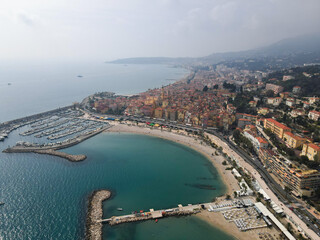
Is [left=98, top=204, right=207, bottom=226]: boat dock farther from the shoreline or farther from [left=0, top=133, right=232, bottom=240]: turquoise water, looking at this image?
the shoreline

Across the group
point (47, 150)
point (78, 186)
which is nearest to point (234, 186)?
point (78, 186)

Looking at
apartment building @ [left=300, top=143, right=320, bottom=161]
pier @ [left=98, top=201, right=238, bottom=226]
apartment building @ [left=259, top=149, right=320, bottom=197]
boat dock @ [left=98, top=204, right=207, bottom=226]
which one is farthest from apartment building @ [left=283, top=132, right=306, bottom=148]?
boat dock @ [left=98, top=204, right=207, bottom=226]

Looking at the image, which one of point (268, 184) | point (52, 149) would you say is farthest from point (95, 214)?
point (52, 149)

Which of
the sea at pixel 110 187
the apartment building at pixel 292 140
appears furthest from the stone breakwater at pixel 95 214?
the apartment building at pixel 292 140

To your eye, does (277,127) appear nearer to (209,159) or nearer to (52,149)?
(209,159)

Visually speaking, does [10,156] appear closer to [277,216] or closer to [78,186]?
[78,186]

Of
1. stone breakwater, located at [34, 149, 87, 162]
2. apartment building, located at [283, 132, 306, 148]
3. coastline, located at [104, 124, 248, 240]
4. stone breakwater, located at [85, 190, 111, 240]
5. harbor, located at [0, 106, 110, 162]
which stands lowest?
coastline, located at [104, 124, 248, 240]

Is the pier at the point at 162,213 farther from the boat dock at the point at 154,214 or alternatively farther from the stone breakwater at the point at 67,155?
the stone breakwater at the point at 67,155
